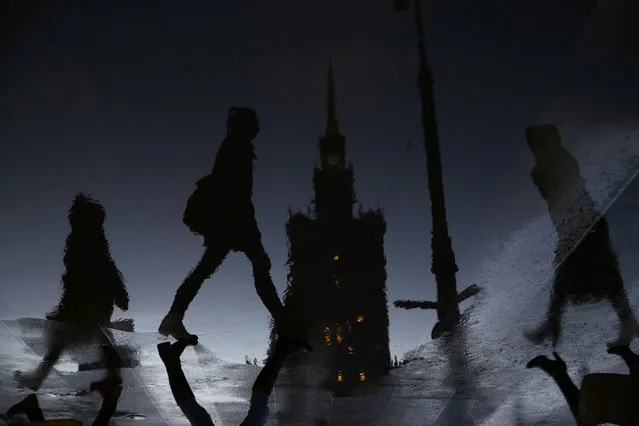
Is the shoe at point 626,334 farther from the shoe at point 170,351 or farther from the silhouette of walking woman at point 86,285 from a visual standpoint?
the silhouette of walking woman at point 86,285

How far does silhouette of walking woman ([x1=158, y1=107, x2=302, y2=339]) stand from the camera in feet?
12.2

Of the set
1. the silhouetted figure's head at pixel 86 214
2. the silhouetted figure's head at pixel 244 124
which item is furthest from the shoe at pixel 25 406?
the silhouetted figure's head at pixel 244 124

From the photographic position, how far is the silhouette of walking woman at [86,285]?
4242 mm

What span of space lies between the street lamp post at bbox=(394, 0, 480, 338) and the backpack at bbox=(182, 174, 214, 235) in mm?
2119

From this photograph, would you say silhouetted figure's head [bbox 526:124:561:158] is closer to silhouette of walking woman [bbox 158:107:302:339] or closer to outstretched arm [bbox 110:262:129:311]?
silhouette of walking woman [bbox 158:107:302:339]

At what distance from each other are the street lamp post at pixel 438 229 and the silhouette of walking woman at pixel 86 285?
11.0ft

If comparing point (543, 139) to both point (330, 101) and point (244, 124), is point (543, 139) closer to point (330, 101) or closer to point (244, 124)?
point (330, 101)

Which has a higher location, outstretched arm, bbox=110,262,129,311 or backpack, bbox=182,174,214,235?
backpack, bbox=182,174,214,235

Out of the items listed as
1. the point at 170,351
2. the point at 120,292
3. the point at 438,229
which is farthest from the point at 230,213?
the point at 438,229

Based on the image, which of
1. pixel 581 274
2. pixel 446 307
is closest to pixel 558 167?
pixel 581 274

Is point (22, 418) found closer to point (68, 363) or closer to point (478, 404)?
point (68, 363)

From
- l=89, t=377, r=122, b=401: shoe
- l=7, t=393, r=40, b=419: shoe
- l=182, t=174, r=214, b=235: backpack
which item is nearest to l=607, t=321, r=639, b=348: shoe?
l=182, t=174, r=214, b=235: backpack

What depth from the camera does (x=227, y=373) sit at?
602 centimetres

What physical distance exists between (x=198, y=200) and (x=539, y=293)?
3299mm
